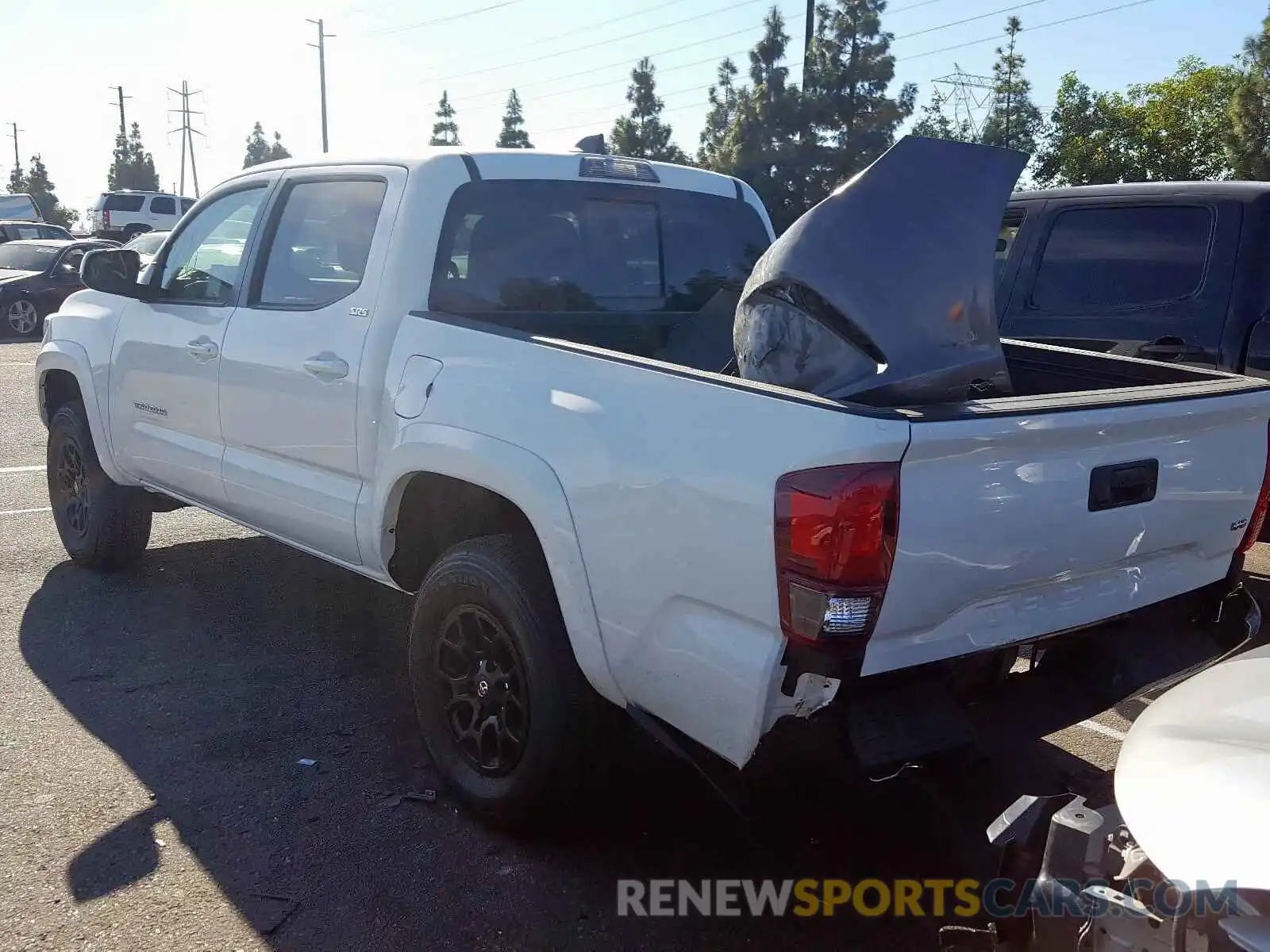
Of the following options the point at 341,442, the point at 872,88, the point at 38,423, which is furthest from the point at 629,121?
the point at 341,442

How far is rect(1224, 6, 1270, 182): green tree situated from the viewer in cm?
3362

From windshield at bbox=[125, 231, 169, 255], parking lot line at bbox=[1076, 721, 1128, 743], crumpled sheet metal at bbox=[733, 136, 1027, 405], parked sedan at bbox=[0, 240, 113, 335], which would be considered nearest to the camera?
crumpled sheet metal at bbox=[733, 136, 1027, 405]

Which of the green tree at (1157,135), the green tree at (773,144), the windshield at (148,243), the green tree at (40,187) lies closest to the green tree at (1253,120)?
the green tree at (1157,135)

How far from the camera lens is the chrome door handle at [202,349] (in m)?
4.59

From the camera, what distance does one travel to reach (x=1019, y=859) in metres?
2.31

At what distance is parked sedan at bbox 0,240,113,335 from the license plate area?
1837 centimetres

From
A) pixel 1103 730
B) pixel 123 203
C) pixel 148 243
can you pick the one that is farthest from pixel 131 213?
pixel 1103 730

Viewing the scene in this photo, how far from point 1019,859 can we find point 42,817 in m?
2.84

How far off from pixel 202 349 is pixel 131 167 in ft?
279

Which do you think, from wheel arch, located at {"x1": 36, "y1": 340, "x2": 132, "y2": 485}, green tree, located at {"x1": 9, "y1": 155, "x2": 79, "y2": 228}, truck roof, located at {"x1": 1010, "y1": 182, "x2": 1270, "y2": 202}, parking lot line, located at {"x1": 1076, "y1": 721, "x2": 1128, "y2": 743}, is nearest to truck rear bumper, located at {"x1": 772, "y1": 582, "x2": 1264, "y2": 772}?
parking lot line, located at {"x1": 1076, "y1": 721, "x2": 1128, "y2": 743}

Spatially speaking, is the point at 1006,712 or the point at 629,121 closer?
the point at 1006,712

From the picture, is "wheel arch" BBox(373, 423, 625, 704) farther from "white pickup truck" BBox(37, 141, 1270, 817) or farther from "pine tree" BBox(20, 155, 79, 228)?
"pine tree" BBox(20, 155, 79, 228)

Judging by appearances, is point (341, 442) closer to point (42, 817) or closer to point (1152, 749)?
point (42, 817)

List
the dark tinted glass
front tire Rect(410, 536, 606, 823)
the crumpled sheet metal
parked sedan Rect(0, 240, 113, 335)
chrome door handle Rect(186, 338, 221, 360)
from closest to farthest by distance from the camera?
the crumpled sheet metal, front tire Rect(410, 536, 606, 823), the dark tinted glass, chrome door handle Rect(186, 338, 221, 360), parked sedan Rect(0, 240, 113, 335)
